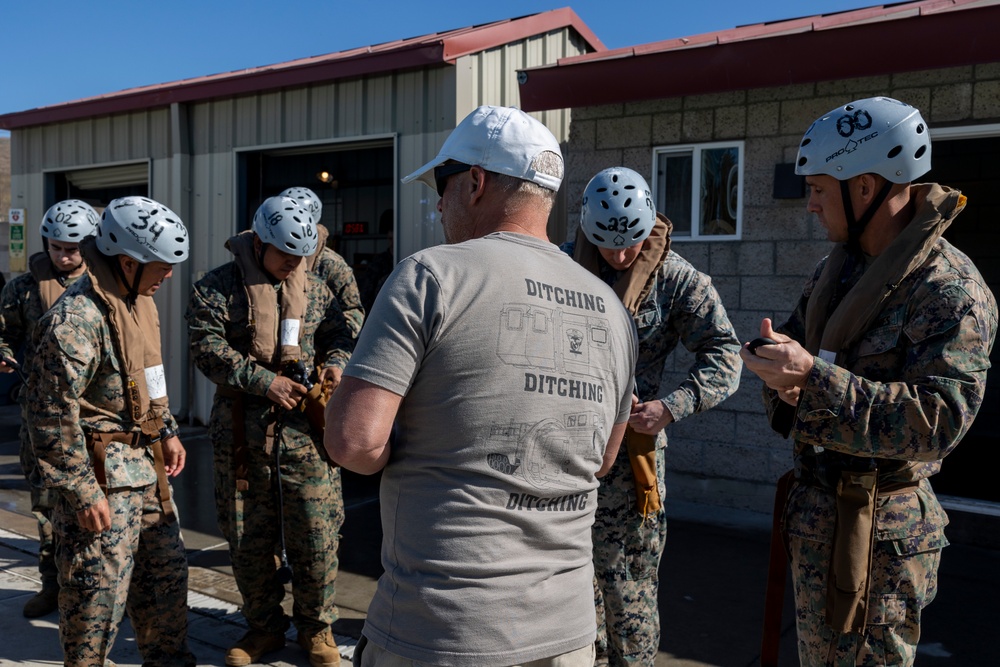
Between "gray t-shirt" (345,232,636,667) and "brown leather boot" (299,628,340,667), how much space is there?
231 centimetres

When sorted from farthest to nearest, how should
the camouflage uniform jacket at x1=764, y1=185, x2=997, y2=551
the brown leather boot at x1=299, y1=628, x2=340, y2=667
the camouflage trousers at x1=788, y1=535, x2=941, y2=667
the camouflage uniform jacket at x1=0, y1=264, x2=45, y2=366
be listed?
1. the camouflage uniform jacket at x1=0, y1=264, x2=45, y2=366
2. the brown leather boot at x1=299, y1=628, x2=340, y2=667
3. the camouflage trousers at x1=788, y1=535, x2=941, y2=667
4. the camouflage uniform jacket at x1=764, y1=185, x2=997, y2=551

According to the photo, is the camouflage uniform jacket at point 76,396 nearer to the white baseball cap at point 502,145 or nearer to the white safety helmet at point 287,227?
the white safety helmet at point 287,227

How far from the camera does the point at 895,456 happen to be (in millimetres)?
2107

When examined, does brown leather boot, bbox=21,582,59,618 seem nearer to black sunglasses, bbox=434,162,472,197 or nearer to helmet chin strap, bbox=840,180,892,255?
black sunglasses, bbox=434,162,472,197

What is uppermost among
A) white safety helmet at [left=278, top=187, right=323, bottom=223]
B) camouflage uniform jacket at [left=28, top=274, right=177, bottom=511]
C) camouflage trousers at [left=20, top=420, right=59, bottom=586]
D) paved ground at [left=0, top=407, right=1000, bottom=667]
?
white safety helmet at [left=278, top=187, right=323, bottom=223]

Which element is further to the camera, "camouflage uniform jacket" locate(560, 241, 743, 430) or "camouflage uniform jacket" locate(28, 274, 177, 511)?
"camouflage uniform jacket" locate(560, 241, 743, 430)

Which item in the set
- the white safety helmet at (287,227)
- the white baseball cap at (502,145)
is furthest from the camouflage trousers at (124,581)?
the white baseball cap at (502,145)

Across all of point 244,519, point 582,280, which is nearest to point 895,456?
point 582,280

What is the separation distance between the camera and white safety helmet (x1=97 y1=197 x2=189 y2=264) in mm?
3312

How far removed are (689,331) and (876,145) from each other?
4.35 feet

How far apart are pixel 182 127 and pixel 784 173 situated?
21.9ft

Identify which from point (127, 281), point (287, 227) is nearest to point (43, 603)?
point (127, 281)

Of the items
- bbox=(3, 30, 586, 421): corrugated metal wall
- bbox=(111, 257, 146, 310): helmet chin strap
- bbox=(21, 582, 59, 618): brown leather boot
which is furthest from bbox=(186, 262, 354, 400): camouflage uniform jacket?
bbox=(3, 30, 586, 421): corrugated metal wall

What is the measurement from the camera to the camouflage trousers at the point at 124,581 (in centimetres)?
319
